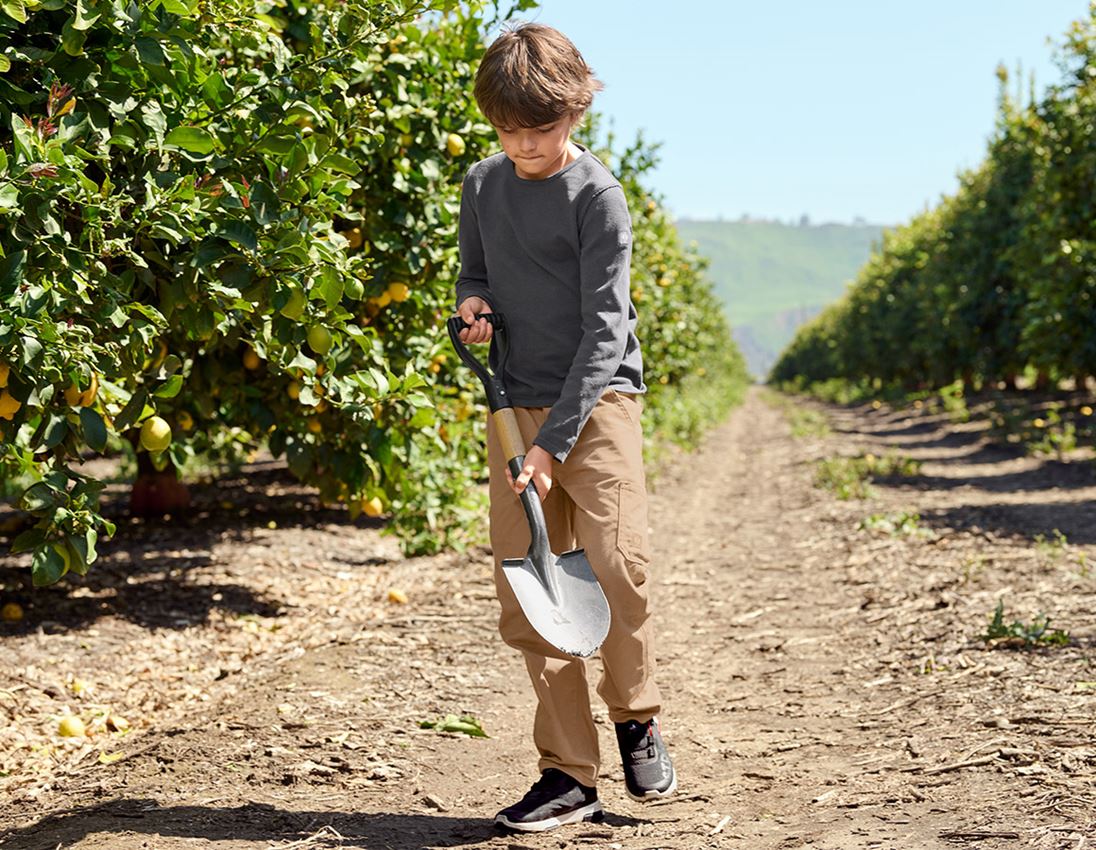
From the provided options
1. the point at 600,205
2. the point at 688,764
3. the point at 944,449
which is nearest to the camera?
the point at 600,205

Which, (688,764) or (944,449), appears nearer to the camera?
(688,764)

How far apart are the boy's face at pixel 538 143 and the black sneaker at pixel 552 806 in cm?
157

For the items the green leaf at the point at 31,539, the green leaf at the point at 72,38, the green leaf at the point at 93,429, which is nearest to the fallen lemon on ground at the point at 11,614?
the green leaf at the point at 31,539

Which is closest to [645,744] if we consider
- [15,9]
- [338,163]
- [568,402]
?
[568,402]

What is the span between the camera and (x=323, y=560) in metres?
Result: 7.47

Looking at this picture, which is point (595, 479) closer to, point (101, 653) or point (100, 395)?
point (100, 395)

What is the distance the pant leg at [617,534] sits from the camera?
111 inches

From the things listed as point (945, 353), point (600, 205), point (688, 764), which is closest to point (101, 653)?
point (688, 764)

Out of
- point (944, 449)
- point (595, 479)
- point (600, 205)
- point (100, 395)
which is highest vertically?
point (600, 205)

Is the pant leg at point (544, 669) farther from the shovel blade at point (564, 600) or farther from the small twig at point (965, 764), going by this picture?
the small twig at point (965, 764)

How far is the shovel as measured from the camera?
8.68 ft

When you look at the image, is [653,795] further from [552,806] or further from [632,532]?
[632,532]

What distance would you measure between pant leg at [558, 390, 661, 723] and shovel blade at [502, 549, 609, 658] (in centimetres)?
8

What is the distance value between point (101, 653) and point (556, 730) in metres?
3.04
